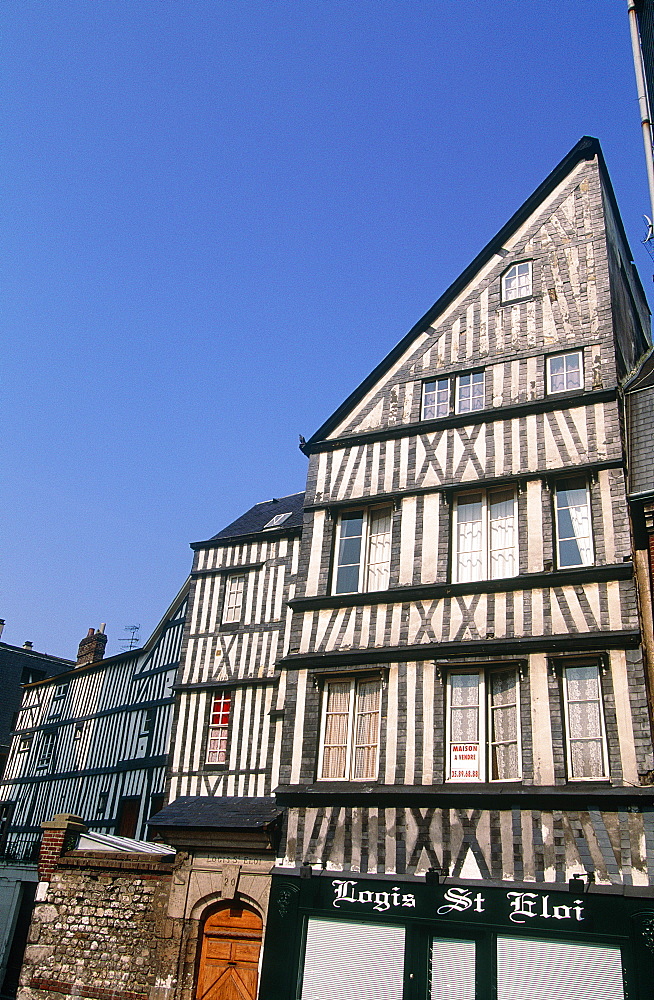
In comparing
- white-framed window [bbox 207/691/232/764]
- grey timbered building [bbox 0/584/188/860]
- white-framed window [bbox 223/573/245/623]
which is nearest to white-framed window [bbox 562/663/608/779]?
white-framed window [bbox 207/691/232/764]

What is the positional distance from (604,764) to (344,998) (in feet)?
13.8

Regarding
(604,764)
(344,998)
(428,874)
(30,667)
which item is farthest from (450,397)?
(30,667)

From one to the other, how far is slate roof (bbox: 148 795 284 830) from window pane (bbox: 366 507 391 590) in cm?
347

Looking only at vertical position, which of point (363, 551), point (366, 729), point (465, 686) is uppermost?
point (363, 551)

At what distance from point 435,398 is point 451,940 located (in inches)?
300

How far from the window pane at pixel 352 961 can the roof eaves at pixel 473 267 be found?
713 cm

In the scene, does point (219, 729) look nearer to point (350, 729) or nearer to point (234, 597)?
point (234, 597)

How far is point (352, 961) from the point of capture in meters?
10.7

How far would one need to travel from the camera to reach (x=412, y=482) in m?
13.2

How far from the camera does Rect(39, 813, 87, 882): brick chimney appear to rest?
13.7 meters

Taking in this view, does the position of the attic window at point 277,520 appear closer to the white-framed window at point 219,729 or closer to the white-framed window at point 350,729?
the white-framed window at point 219,729

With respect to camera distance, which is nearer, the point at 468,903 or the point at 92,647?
the point at 468,903

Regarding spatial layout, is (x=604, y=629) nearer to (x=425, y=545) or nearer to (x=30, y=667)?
(x=425, y=545)

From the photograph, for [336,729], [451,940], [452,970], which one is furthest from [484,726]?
[452,970]
